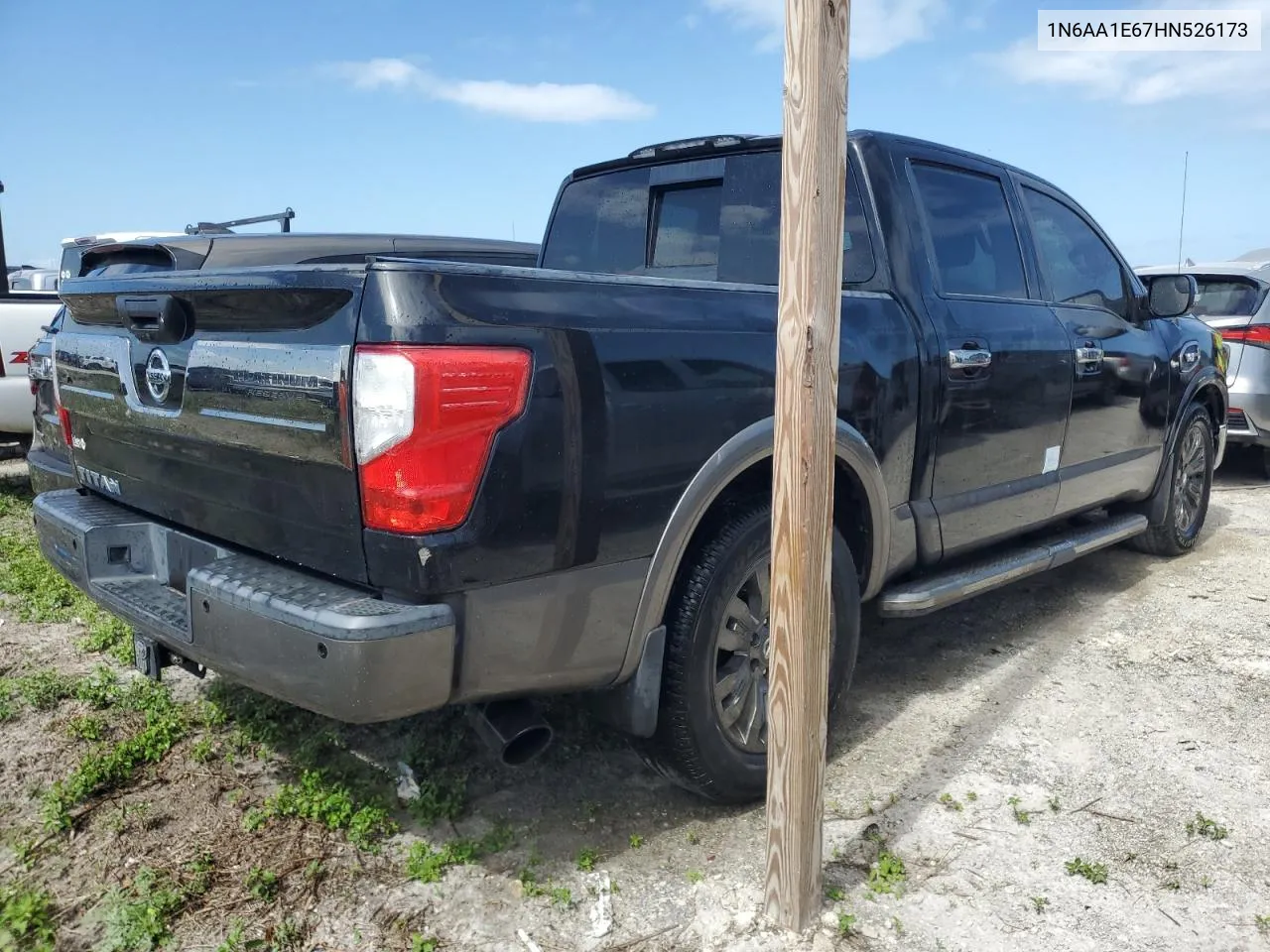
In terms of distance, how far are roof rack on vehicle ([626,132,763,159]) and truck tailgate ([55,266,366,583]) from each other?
1911 mm

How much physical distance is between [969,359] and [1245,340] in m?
5.09

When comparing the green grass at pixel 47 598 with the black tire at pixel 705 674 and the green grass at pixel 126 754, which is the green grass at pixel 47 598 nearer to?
the green grass at pixel 126 754

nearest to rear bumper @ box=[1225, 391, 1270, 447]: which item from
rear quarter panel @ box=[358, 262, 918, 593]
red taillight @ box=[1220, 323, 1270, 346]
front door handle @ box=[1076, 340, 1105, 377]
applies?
red taillight @ box=[1220, 323, 1270, 346]

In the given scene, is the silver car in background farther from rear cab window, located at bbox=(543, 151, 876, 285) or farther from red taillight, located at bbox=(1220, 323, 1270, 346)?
rear cab window, located at bbox=(543, 151, 876, 285)

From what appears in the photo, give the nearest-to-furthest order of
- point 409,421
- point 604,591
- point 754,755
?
point 409,421 → point 604,591 → point 754,755

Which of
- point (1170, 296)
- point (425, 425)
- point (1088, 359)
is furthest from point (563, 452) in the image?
point (1170, 296)

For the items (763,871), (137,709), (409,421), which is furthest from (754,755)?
(137,709)

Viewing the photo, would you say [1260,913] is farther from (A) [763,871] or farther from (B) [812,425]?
(B) [812,425]

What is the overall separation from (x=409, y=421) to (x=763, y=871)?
1.37m

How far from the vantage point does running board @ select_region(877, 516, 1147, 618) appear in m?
3.39

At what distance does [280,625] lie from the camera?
215cm

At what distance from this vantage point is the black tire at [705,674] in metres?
2.60

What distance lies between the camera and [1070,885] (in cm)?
255

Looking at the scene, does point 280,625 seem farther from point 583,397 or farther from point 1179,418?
point 1179,418
